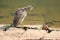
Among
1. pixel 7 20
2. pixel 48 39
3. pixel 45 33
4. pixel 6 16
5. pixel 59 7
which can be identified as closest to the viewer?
pixel 48 39

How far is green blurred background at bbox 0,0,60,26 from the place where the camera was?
4.72 meters

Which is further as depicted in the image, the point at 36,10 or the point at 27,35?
the point at 36,10

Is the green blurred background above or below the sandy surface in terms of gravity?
below

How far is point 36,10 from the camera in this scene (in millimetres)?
5223

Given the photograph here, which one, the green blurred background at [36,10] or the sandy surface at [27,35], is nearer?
the sandy surface at [27,35]

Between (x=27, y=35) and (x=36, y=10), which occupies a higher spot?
(x=27, y=35)

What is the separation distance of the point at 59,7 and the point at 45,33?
3.20 meters

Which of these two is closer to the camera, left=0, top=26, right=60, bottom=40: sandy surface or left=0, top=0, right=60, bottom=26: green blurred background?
left=0, top=26, right=60, bottom=40: sandy surface

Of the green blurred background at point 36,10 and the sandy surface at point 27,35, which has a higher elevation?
the sandy surface at point 27,35

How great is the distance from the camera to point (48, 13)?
525 cm

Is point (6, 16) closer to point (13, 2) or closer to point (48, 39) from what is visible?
point (13, 2)

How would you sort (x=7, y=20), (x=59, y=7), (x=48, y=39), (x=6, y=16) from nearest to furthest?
(x=48, y=39) < (x=7, y=20) < (x=6, y=16) < (x=59, y=7)

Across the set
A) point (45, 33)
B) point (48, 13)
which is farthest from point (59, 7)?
point (45, 33)

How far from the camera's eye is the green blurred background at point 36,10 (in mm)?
4719
